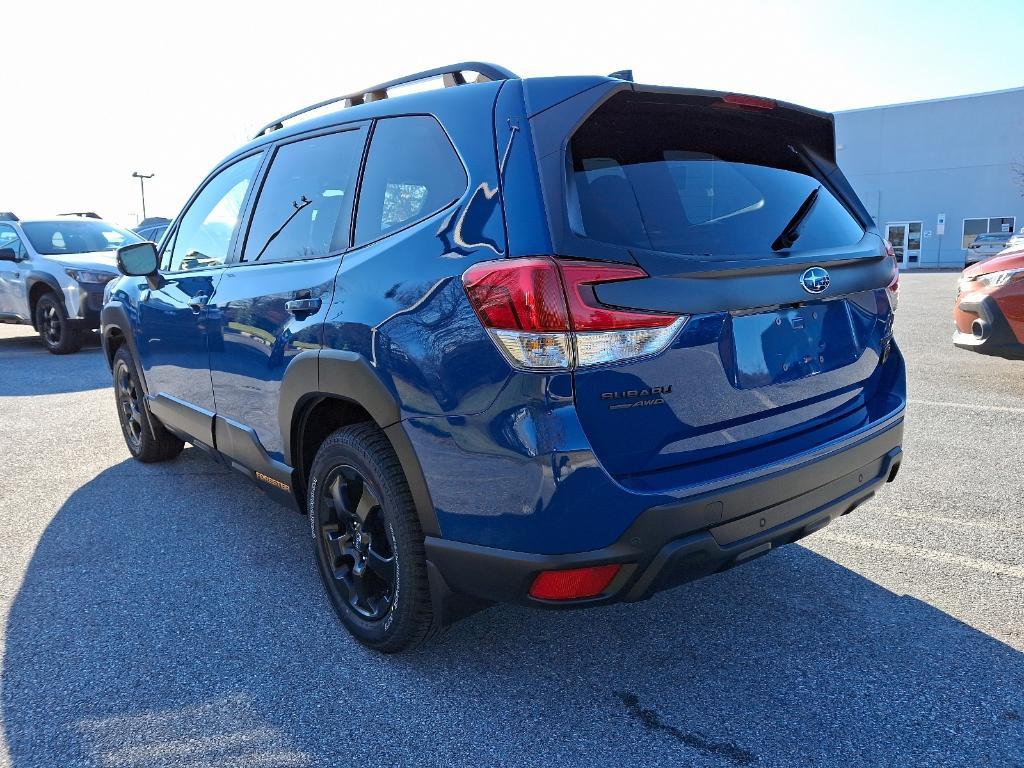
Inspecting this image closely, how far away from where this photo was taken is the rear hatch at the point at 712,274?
2.00 meters

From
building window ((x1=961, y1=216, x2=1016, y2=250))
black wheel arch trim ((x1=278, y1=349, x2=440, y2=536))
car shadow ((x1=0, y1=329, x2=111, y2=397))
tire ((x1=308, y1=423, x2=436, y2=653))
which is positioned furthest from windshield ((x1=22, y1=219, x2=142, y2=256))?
building window ((x1=961, y1=216, x2=1016, y2=250))

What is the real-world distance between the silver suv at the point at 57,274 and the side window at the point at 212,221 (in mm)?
6958

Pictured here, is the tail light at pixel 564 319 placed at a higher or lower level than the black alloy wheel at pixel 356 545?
higher

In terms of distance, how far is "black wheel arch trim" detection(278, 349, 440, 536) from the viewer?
2.29 metres

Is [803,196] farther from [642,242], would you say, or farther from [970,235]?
[970,235]

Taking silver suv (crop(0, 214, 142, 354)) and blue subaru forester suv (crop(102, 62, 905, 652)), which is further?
silver suv (crop(0, 214, 142, 354))

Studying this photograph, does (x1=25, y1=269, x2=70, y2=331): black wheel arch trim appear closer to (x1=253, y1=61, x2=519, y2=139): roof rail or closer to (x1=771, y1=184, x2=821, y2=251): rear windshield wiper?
(x1=253, y1=61, x2=519, y2=139): roof rail

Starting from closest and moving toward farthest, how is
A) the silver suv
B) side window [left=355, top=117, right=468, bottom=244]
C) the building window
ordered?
side window [left=355, top=117, right=468, bottom=244] < the silver suv < the building window

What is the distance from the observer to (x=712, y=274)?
2.08m

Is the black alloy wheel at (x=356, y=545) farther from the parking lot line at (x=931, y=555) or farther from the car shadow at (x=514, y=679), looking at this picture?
the parking lot line at (x=931, y=555)

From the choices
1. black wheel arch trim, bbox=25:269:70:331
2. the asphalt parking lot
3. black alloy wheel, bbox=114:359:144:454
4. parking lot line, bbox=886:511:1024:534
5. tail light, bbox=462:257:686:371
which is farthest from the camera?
black wheel arch trim, bbox=25:269:70:331

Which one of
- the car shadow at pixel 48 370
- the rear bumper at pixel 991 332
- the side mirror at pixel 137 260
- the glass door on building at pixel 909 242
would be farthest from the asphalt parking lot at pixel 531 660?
the glass door on building at pixel 909 242

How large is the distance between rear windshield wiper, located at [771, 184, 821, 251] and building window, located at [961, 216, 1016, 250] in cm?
3999

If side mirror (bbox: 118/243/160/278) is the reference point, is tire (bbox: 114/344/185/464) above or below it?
below
